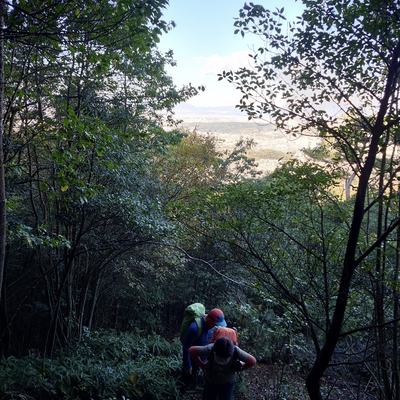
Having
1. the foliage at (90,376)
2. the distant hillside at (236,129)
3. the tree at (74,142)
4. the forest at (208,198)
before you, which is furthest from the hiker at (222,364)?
the distant hillside at (236,129)

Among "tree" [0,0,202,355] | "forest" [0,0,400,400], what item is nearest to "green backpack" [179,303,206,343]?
"forest" [0,0,400,400]

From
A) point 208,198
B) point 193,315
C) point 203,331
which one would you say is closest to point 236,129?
point 208,198

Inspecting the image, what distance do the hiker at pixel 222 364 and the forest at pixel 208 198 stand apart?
731mm

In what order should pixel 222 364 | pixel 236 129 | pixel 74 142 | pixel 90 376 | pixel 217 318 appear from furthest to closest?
1. pixel 236 129
2. pixel 74 142
3. pixel 90 376
4. pixel 217 318
5. pixel 222 364

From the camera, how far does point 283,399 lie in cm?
463

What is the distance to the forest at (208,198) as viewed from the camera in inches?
117

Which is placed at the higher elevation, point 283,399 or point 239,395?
point 283,399

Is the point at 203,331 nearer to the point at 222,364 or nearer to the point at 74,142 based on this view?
the point at 222,364

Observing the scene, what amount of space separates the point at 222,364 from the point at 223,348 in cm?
27

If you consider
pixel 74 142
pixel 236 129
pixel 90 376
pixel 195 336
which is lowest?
pixel 90 376

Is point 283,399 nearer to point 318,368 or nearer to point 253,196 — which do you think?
point 318,368

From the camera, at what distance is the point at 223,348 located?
124 inches

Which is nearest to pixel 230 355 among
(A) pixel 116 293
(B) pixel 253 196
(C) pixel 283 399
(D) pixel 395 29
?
(B) pixel 253 196

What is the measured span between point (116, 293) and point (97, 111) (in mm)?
7280
